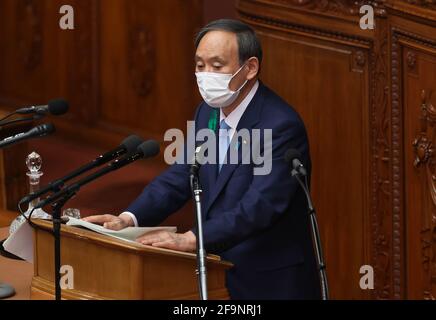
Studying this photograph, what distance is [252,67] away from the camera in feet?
15.4

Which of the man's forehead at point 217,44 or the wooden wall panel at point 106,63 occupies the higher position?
the wooden wall panel at point 106,63

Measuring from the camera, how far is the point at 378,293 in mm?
6289

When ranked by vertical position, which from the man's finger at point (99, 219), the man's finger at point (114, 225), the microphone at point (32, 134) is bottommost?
the man's finger at point (114, 225)

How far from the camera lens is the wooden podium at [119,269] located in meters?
4.05

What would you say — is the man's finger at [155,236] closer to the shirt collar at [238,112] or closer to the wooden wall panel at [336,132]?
the shirt collar at [238,112]

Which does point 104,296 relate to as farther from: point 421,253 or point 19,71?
point 19,71

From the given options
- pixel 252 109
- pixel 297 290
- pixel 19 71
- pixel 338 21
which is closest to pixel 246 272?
pixel 297 290

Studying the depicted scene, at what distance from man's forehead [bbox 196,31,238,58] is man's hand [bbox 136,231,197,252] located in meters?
0.71

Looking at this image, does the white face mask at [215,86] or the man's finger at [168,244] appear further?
the white face mask at [215,86]

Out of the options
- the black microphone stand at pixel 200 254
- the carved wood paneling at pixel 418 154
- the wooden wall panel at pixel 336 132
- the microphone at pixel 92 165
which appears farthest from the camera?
the wooden wall panel at pixel 336 132

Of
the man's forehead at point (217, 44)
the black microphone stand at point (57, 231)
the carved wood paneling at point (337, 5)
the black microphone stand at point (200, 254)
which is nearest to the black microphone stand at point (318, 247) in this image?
the black microphone stand at point (200, 254)

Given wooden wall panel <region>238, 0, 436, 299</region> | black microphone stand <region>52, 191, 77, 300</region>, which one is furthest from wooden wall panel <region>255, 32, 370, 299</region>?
black microphone stand <region>52, 191, 77, 300</region>

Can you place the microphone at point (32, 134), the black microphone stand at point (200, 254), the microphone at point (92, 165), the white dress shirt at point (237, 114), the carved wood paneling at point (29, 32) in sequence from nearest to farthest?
the black microphone stand at point (200, 254) < the microphone at point (92, 165) < the microphone at point (32, 134) < the white dress shirt at point (237, 114) < the carved wood paneling at point (29, 32)

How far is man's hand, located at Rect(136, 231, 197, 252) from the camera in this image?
13.8ft
